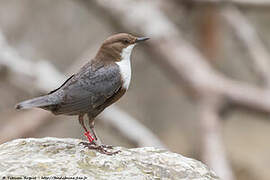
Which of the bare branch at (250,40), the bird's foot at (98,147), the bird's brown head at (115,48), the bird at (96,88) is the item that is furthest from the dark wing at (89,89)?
the bare branch at (250,40)

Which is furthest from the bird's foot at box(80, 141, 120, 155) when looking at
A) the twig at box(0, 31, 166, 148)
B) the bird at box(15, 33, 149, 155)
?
the twig at box(0, 31, 166, 148)

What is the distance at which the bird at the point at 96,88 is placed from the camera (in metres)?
3.40

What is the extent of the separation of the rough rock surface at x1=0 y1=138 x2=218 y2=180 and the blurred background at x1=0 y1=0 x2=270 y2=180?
9.75 feet

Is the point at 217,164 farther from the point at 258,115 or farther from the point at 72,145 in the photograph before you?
the point at 72,145

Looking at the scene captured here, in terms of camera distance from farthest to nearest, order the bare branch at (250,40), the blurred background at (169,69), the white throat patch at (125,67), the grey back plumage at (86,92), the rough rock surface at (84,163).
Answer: the bare branch at (250,40) < the blurred background at (169,69) < the white throat patch at (125,67) < the grey back plumage at (86,92) < the rough rock surface at (84,163)

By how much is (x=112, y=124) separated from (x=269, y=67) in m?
2.52

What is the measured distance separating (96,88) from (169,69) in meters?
4.16

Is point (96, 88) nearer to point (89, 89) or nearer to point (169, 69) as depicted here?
point (89, 89)

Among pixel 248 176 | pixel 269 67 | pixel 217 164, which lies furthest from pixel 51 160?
pixel 248 176

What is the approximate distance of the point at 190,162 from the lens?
343 centimetres

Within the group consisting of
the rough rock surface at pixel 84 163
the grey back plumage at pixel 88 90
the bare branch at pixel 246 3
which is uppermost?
the bare branch at pixel 246 3

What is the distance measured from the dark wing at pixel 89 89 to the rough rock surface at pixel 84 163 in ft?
1.00

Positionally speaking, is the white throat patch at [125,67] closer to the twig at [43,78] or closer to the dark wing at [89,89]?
the dark wing at [89,89]

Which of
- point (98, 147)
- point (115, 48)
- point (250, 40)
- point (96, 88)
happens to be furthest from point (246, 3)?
point (98, 147)
